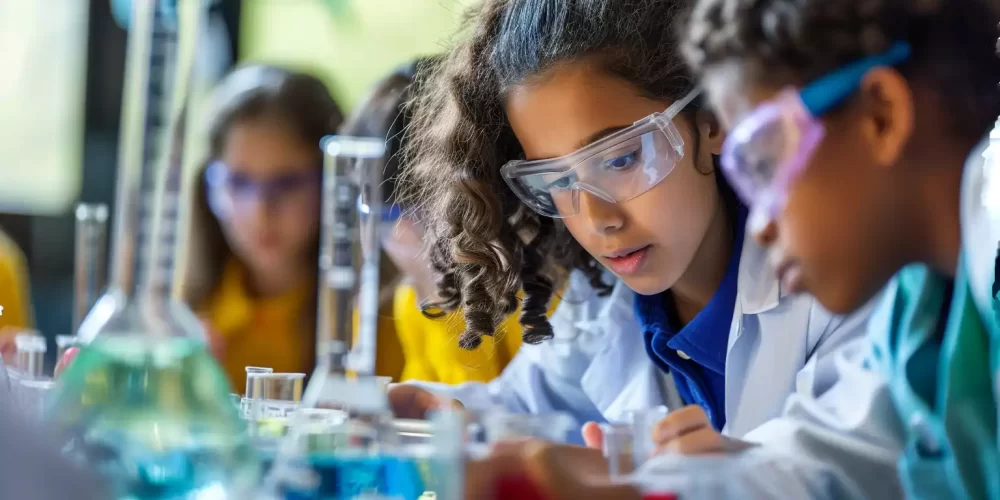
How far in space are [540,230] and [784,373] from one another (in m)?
0.60

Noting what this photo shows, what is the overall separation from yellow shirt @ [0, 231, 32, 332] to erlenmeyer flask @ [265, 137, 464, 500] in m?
1.12

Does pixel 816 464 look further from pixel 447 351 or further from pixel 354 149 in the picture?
pixel 447 351

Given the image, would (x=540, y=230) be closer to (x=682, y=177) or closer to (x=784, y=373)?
(x=682, y=177)

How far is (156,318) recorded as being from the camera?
923 millimetres

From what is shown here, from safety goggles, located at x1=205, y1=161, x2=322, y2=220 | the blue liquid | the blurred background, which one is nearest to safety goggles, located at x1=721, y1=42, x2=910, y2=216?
the blue liquid

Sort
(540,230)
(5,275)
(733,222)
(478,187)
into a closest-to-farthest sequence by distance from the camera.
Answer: (733,222) → (478,187) → (540,230) → (5,275)

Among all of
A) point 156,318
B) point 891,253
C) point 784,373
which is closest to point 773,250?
point 891,253

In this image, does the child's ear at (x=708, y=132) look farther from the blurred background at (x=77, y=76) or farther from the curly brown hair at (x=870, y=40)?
the blurred background at (x=77, y=76)

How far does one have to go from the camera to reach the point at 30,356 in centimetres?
126

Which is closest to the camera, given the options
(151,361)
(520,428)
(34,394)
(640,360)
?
(520,428)

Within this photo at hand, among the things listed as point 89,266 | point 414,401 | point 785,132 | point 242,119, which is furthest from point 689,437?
point 242,119

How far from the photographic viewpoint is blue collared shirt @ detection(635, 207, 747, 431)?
133cm

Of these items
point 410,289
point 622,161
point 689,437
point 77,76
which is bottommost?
point 410,289

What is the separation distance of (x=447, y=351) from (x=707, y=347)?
835 mm
